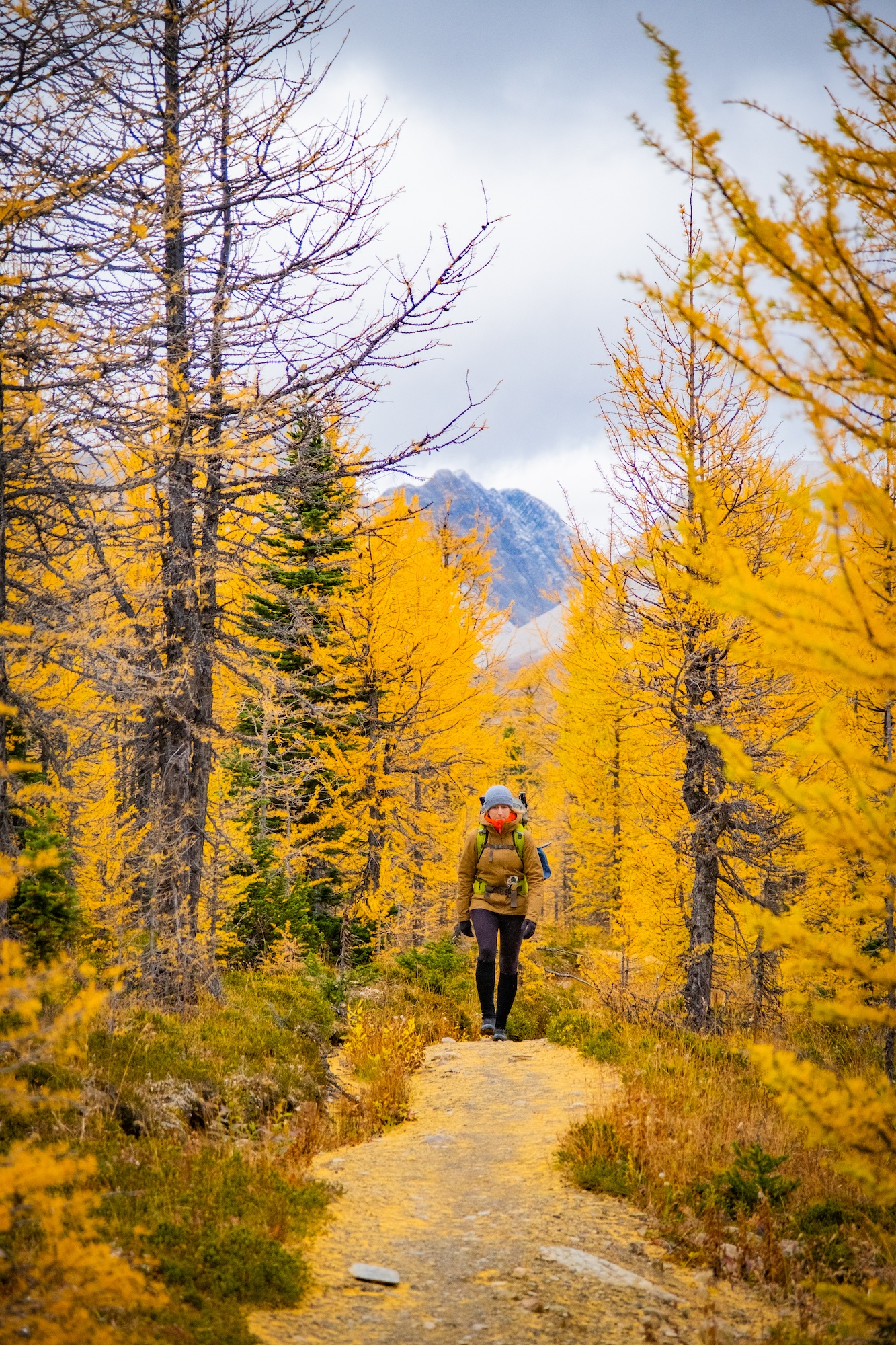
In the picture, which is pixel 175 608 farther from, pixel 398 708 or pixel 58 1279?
pixel 398 708

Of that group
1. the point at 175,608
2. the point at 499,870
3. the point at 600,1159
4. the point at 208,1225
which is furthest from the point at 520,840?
the point at 208,1225

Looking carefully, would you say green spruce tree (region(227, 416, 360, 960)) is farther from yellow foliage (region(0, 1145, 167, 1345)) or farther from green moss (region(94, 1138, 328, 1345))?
yellow foliage (region(0, 1145, 167, 1345))

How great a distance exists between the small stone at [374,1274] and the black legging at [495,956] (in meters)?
3.90

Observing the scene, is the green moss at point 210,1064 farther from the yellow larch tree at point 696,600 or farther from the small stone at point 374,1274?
the yellow larch tree at point 696,600

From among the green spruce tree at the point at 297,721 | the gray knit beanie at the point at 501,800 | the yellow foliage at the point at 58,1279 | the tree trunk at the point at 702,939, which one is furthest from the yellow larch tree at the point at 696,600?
the yellow foliage at the point at 58,1279

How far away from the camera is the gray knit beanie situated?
305 inches

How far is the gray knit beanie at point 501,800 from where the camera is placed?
7.74 metres

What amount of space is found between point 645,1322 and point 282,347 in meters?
7.00

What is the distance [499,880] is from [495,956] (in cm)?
73

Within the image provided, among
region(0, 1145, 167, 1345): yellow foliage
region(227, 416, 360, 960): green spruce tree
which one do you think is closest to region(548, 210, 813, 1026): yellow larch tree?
region(227, 416, 360, 960): green spruce tree

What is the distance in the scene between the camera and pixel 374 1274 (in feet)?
11.6

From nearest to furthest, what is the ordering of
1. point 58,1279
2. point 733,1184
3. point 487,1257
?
1. point 58,1279
2. point 487,1257
3. point 733,1184

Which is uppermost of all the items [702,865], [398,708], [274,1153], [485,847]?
[398,708]

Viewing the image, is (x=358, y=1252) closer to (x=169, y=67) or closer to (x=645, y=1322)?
(x=645, y=1322)
